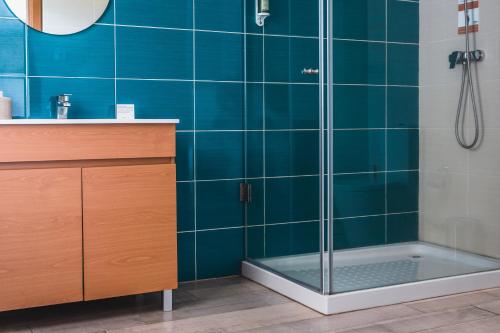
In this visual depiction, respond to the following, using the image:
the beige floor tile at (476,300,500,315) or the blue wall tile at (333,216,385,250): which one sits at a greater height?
the blue wall tile at (333,216,385,250)

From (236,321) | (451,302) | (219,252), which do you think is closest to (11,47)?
(219,252)

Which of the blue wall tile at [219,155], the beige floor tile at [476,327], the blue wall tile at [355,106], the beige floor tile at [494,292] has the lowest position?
the beige floor tile at [476,327]

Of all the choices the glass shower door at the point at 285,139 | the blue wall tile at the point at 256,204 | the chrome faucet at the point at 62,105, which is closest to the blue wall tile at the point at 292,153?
the glass shower door at the point at 285,139

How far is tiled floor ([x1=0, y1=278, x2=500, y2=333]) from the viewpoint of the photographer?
2.46 metres

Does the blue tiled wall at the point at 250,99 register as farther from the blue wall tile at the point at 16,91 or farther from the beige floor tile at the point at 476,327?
the beige floor tile at the point at 476,327

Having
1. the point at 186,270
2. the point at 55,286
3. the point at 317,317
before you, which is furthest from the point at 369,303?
the point at 55,286

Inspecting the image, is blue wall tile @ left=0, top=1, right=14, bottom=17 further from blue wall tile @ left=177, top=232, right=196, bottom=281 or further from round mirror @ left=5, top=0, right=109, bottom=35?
blue wall tile @ left=177, top=232, right=196, bottom=281

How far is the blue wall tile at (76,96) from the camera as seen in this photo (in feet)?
9.30

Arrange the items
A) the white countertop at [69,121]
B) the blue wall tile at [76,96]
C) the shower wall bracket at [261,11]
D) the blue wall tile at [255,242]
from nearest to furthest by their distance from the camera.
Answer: the white countertop at [69,121]
the blue wall tile at [76,96]
the shower wall bracket at [261,11]
the blue wall tile at [255,242]

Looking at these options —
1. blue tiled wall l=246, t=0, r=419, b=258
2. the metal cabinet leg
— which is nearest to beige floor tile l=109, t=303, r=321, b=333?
the metal cabinet leg

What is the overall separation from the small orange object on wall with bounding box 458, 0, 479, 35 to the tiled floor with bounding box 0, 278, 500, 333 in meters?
1.15

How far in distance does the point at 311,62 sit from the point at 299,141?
34 centimetres

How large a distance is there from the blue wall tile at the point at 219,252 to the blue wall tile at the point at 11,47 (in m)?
1.13

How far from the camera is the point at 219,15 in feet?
10.6
